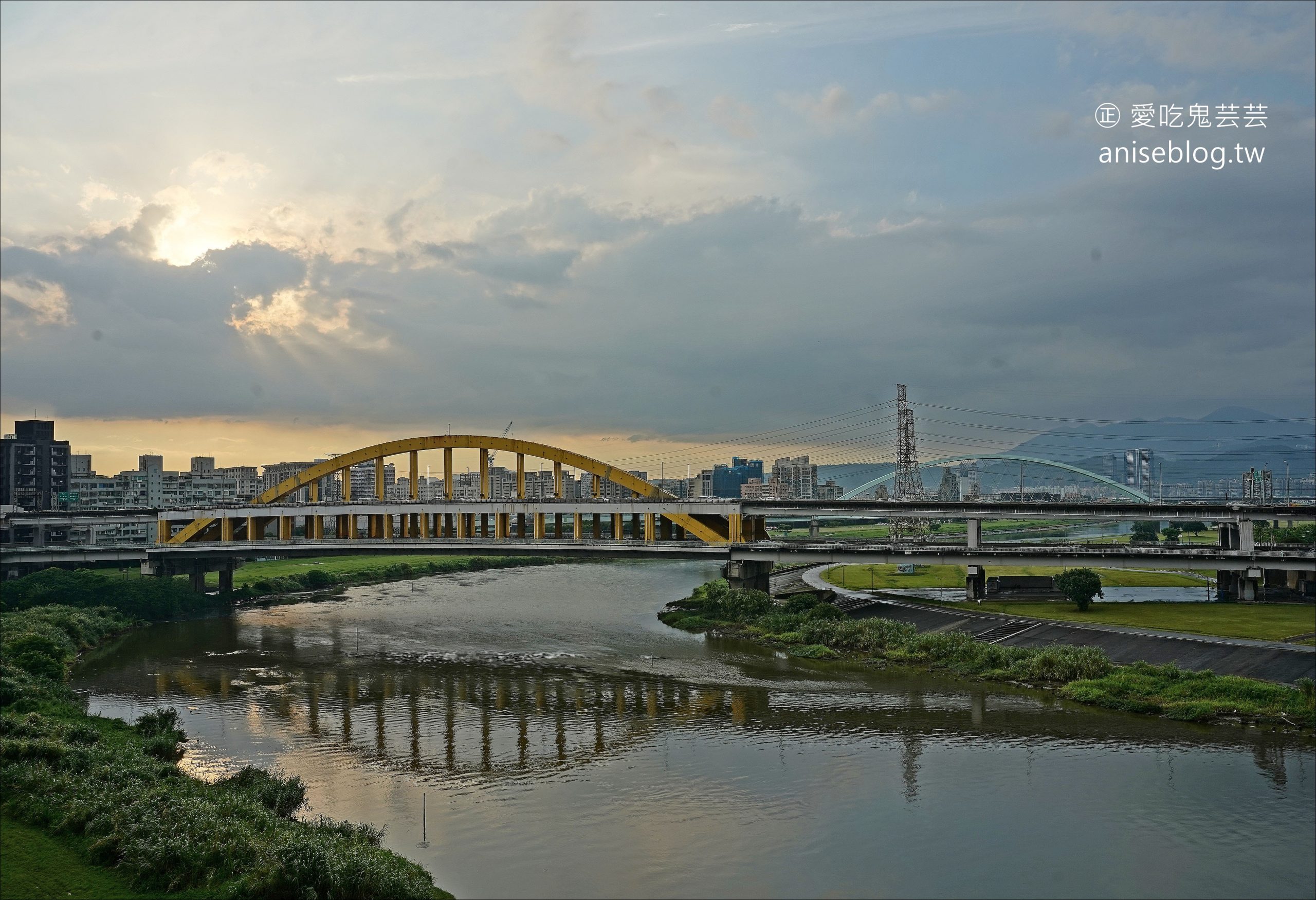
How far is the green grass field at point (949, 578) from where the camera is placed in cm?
6306

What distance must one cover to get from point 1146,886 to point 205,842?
1930 centimetres

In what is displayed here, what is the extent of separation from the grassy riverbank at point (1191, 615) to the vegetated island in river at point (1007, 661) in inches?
252

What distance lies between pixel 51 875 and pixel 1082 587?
4462cm

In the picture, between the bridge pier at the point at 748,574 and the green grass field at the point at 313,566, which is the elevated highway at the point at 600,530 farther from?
the green grass field at the point at 313,566

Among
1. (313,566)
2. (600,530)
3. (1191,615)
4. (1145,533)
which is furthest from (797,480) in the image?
(1191,615)

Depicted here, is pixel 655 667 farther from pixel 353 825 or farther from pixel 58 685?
pixel 58 685

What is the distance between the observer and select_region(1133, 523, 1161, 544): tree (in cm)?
8469

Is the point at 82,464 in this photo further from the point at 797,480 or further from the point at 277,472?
the point at 797,480

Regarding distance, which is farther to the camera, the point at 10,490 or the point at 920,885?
the point at 10,490

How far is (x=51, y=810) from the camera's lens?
20.6 m

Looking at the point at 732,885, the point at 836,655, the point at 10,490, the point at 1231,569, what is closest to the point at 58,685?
the point at 732,885

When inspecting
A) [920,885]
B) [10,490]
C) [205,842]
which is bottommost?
[920,885]

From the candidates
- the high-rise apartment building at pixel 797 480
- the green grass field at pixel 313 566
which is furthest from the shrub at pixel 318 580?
the high-rise apartment building at pixel 797 480

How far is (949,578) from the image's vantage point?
66.6 metres
